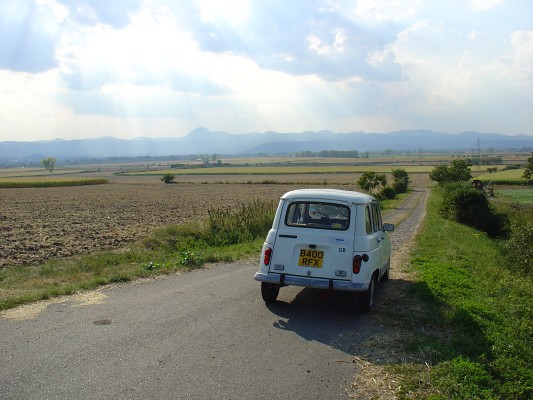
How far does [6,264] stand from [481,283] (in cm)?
1275

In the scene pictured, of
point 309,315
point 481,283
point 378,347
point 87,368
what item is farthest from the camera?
point 481,283

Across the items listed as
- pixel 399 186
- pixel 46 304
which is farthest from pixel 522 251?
pixel 399 186

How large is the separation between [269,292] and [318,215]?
1616 millimetres

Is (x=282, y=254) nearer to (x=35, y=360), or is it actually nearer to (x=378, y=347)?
(x=378, y=347)

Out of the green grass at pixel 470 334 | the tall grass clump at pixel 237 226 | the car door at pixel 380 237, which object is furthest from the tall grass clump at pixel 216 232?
the car door at pixel 380 237

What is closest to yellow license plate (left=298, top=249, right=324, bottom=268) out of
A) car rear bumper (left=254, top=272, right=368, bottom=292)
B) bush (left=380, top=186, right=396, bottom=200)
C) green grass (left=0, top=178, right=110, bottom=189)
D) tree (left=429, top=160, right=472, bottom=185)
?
car rear bumper (left=254, top=272, right=368, bottom=292)

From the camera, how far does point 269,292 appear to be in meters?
8.62

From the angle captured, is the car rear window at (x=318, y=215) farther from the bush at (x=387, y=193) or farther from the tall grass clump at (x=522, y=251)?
the bush at (x=387, y=193)

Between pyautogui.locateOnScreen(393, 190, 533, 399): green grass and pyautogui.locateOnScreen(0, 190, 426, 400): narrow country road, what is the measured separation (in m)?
0.85

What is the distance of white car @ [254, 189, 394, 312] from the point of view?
786 centimetres

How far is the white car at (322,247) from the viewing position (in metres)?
7.86

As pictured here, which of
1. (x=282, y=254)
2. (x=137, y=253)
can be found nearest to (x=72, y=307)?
(x=282, y=254)

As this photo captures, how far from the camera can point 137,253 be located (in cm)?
1544

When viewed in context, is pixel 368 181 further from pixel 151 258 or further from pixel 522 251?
pixel 151 258
